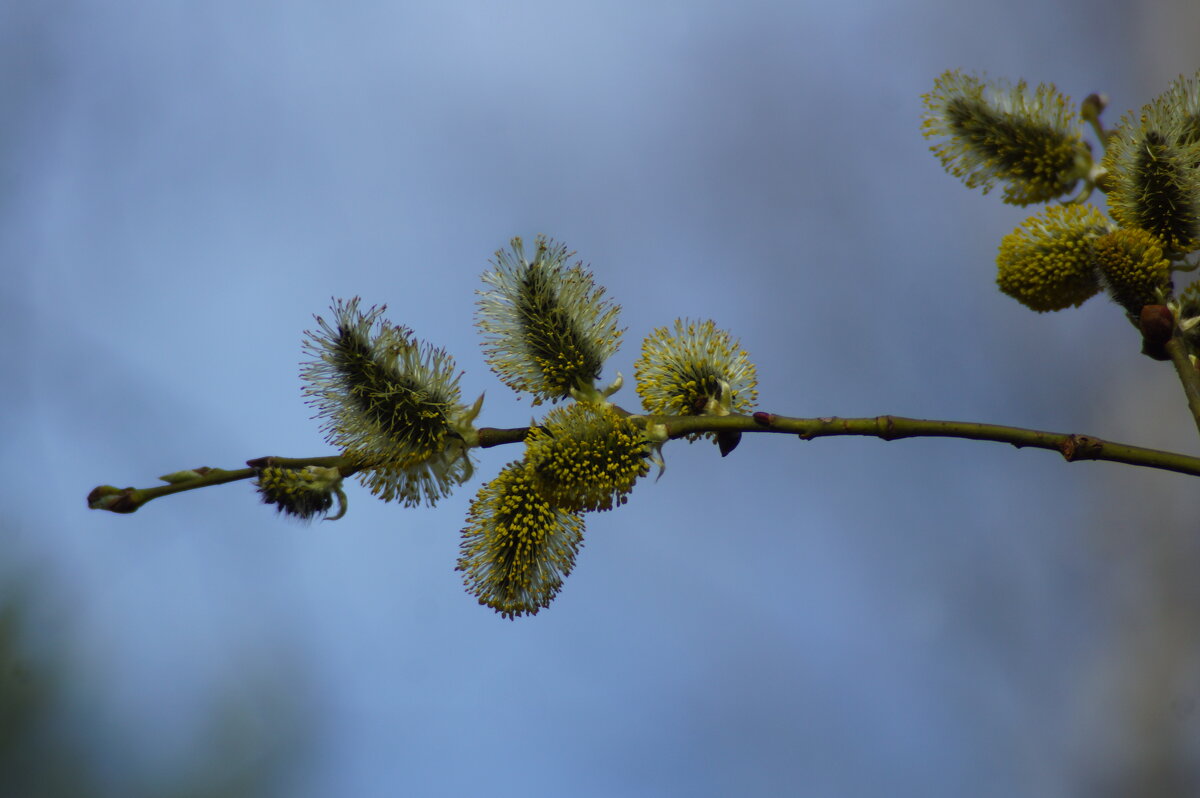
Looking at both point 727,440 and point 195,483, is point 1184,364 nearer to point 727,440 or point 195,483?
point 727,440

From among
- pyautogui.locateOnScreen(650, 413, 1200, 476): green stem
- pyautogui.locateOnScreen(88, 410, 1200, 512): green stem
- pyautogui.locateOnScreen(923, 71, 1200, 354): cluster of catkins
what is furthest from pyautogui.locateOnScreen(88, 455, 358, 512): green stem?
pyautogui.locateOnScreen(923, 71, 1200, 354): cluster of catkins

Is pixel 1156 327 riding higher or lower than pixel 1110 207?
lower

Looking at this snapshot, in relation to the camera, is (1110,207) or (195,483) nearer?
(195,483)

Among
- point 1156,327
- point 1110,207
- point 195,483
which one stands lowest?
point 195,483

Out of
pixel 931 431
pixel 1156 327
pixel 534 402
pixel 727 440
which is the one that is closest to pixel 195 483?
pixel 534 402

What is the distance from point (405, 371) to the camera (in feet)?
1.90

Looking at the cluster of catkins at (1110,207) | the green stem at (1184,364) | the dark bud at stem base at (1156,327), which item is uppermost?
the cluster of catkins at (1110,207)

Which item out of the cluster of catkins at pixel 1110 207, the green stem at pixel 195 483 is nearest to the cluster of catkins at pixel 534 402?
the green stem at pixel 195 483

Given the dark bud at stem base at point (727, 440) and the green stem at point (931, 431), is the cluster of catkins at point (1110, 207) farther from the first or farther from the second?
the dark bud at stem base at point (727, 440)

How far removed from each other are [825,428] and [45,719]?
0.93 meters

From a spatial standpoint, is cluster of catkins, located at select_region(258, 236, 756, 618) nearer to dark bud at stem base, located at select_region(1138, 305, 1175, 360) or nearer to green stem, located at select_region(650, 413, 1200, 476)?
green stem, located at select_region(650, 413, 1200, 476)

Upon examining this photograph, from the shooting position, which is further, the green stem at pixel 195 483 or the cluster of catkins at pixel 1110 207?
the cluster of catkins at pixel 1110 207

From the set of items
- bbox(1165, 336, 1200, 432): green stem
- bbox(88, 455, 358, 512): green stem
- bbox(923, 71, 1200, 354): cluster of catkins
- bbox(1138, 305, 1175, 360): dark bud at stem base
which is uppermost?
bbox(923, 71, 1200, 354): cluster of catkins

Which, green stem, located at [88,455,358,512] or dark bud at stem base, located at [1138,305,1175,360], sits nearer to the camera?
green stem, located at [88,455,358,512]
